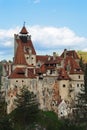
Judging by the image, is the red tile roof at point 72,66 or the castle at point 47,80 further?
the red tile roof at point 72,66

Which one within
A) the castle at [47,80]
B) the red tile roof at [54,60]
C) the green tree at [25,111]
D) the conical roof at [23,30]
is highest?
the conical roof at [23,30]

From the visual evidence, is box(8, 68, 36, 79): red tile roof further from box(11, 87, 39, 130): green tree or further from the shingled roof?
box(11, 87, 39, 130): green tree

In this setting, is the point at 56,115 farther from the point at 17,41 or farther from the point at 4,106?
the point at 17,41

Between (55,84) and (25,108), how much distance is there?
12673 millimetres

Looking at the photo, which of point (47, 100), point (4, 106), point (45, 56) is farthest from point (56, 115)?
point (45, 56)

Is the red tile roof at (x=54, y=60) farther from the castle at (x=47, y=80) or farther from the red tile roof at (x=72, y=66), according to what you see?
the red tile roof at (x=72, y=66)

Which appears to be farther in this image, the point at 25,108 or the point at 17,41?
the point at 17,41

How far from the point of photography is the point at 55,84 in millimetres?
106562

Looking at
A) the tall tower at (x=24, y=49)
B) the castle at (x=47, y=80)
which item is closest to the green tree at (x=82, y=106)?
the castle at (x=47, y=80)

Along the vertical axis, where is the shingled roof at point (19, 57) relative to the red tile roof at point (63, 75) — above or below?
above

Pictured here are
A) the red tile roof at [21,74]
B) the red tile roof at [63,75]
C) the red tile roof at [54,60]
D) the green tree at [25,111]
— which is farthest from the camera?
the red tile roof at [54,60]

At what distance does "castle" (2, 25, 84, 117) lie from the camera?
10562cm

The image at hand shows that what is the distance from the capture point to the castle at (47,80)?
105625 mm

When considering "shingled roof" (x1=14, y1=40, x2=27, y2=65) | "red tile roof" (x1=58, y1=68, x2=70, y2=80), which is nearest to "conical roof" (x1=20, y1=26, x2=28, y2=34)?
"shingled roof" (x1=14, y1=40, x2=27, y2=65)
